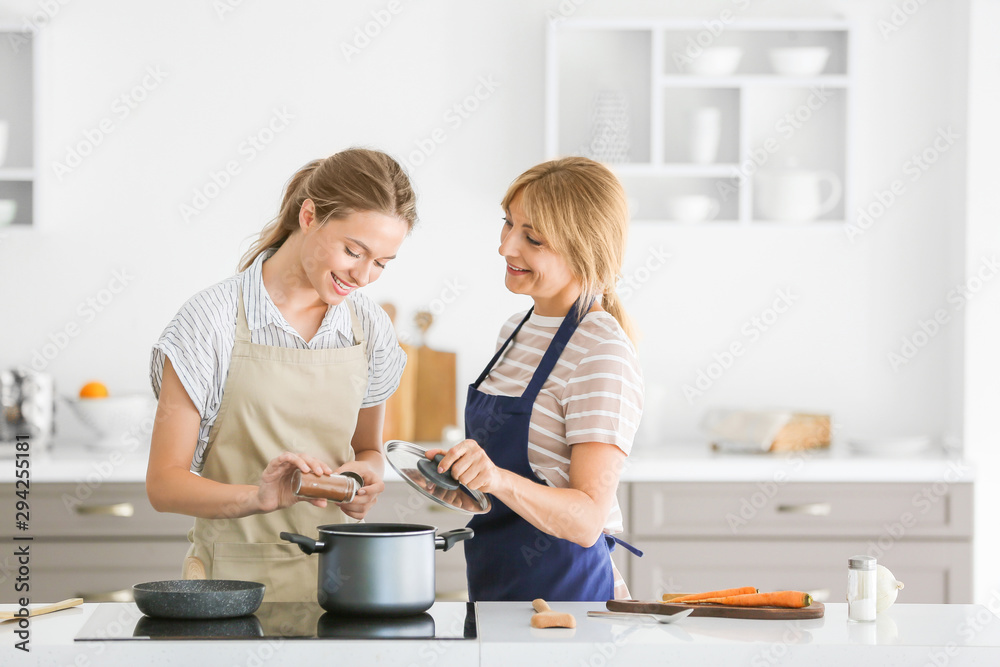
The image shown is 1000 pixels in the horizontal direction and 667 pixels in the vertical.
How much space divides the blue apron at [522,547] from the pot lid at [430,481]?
0.73 feet

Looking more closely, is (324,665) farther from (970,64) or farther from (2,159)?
(970,64)

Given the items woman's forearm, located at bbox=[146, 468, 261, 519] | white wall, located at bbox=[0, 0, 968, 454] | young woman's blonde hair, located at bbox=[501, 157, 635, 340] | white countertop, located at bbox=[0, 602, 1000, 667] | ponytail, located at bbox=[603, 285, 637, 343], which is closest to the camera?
white countertop, located at bbox=[0, 602, 1000, 667]

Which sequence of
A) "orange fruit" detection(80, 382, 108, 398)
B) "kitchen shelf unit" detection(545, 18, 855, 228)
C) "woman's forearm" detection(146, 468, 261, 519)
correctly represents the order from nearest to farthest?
"woman's forearm" detection(146, 468, 261, 519) → "orange fruit" detection(80, 382, 108, 398) → "kitchen shelf unit" detection(545, 18, 855, 228)

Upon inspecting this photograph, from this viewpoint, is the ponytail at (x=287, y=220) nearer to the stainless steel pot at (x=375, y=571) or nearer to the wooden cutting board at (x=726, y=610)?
the stainless steel pot at (x=375, y=571)

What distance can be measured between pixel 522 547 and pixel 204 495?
53 centimetres

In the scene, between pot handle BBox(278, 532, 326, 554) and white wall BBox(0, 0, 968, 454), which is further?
white wall BBox(0, 0, 968, 454)

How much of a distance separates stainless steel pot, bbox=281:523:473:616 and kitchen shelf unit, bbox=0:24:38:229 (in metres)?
2.45

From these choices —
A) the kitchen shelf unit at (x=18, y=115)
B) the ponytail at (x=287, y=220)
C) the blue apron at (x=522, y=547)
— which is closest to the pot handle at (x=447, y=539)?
the blue apron at (x=522, y=547)

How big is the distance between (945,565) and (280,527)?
225 centimetres

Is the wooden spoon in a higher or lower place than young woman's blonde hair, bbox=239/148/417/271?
lower

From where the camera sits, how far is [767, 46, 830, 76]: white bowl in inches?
131

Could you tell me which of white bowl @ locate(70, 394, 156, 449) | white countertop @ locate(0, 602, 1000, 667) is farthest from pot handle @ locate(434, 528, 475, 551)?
white bowl @ locate(70, 394, 156, 449)

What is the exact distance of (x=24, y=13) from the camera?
11.2 ft

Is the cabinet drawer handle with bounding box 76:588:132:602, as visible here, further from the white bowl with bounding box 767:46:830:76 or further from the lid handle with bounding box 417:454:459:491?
the white bowl with bounding box 767:46:830:76
